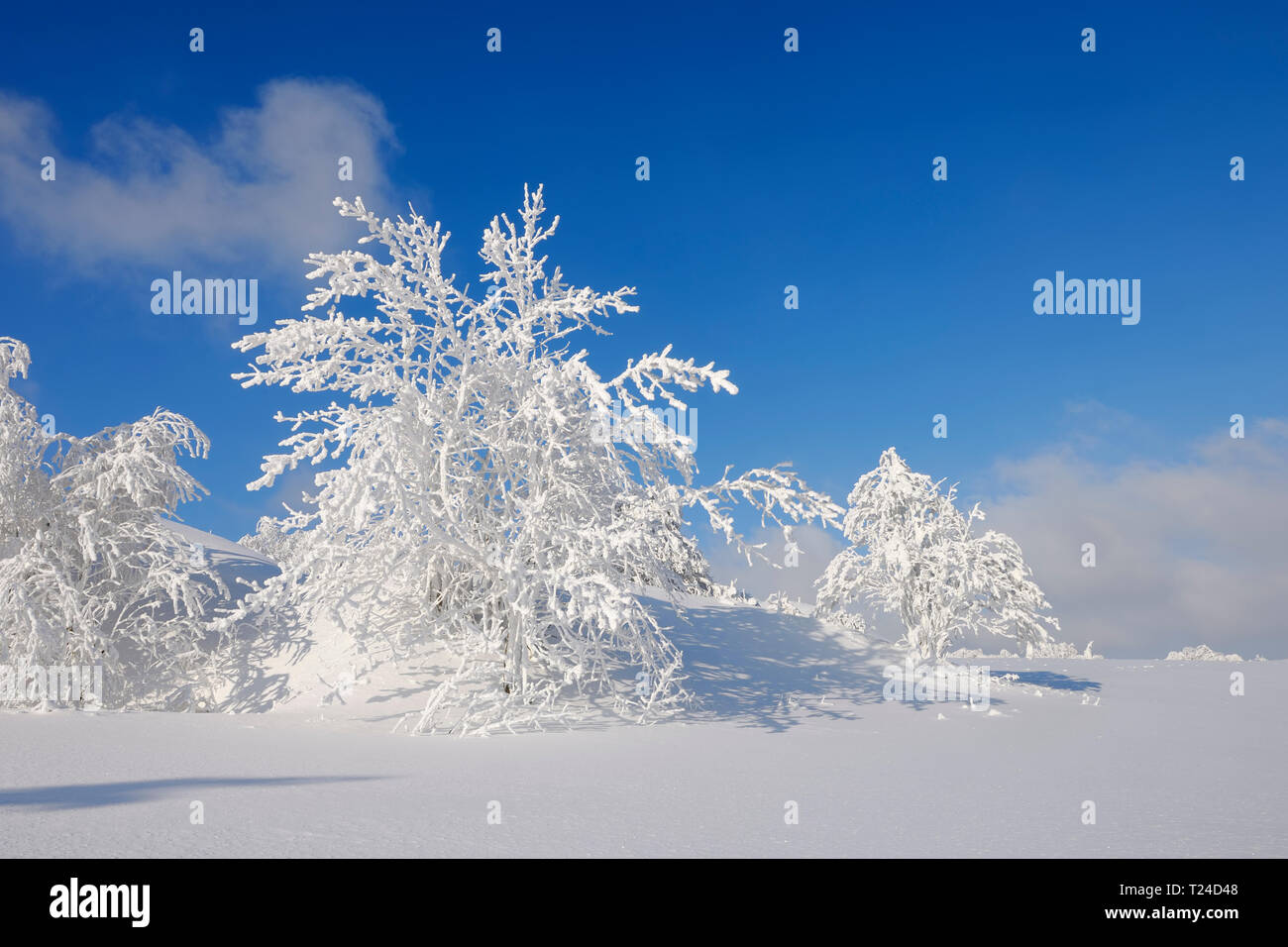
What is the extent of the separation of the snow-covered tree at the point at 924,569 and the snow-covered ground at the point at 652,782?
8.01 m

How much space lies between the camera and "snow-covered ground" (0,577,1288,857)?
4.25 meters

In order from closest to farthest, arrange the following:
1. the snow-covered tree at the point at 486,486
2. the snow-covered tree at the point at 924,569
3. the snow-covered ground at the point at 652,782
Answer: the snow-covered ground at the point at 652,782, the snow-covered tree at the point at 486,486, the snow-covered tree at the point at 924,569

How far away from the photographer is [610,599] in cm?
902

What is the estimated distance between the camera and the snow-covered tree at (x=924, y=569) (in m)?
20.4

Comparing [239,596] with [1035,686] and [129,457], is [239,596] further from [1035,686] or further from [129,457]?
[1035,686]

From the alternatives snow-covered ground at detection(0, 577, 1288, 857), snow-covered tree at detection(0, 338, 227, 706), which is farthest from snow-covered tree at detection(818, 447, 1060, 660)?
snow-covered tree at detection(0, 338, 227, 706)

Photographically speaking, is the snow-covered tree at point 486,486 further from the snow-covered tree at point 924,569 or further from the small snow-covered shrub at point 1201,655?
the small snow-covered shrub at point 1201,655

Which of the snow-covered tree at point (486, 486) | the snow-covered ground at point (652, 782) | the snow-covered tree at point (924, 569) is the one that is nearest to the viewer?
the snow-covered ground at point (652, 782)

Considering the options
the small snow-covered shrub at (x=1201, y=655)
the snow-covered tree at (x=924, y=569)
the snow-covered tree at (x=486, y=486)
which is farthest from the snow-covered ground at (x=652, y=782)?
the small snow-covered shrub at (x=1201, y=655)

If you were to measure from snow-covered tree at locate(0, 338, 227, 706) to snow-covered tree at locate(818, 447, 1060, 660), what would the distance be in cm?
1593

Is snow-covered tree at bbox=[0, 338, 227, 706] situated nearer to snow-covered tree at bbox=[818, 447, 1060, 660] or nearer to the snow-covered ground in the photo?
the snow-covered ground

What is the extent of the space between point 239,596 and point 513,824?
13775 mm

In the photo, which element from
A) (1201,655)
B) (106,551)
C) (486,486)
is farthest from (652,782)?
(1201,655)
